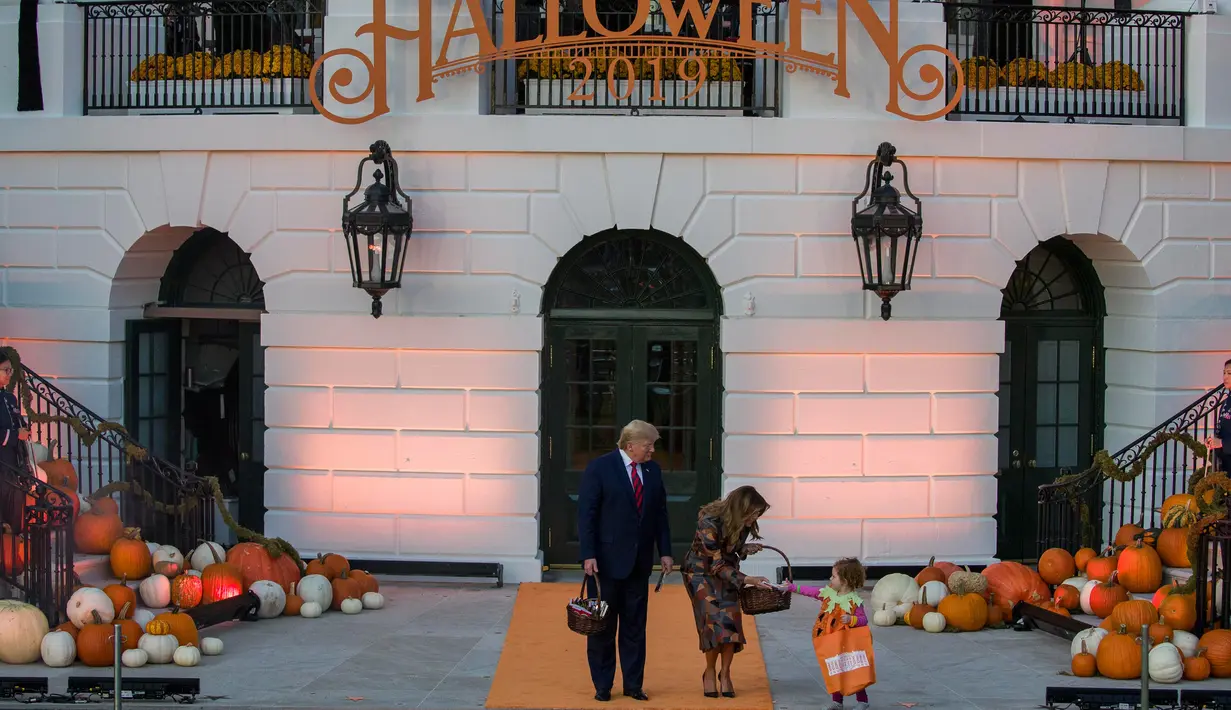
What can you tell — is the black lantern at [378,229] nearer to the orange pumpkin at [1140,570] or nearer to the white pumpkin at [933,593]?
the white pumpkin at [933,593]

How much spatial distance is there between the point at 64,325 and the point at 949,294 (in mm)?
8342

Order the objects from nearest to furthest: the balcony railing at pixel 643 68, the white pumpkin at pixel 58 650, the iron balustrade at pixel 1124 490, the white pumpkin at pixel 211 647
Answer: the white pumpkin at pixel 58 650, the white pumpkin at pixel 211 647, the iron balustrade at pixel 1124 490, the balcony railing at pixel 643 68

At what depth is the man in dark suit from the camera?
1095 cm

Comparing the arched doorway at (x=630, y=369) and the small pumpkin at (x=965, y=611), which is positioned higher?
the arched doorway at (x=630, y=369)

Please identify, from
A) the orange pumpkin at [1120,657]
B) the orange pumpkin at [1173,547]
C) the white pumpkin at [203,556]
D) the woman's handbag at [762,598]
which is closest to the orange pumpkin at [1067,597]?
the orange pumpkin at [1173,547]

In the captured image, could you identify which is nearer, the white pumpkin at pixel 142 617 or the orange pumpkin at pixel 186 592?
the white pumpkin at pixel 142 617

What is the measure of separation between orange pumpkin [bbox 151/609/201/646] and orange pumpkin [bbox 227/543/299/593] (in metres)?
1.54

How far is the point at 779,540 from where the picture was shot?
610 inches

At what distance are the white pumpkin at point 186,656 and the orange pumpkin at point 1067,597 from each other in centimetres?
666

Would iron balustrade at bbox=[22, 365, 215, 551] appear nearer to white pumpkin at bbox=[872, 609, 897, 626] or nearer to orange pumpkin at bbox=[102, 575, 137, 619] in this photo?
orange pumpkin at bbox=[102, 575, 137, 619]

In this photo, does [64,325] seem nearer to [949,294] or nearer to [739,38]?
[739,38]

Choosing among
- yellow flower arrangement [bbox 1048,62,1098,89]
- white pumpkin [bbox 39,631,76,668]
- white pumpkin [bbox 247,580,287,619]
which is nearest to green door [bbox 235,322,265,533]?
white pumpkin [bbox 247,580,287,619]

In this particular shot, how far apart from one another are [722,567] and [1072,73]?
299 inches

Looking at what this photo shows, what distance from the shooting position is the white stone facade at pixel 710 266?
1539cm
